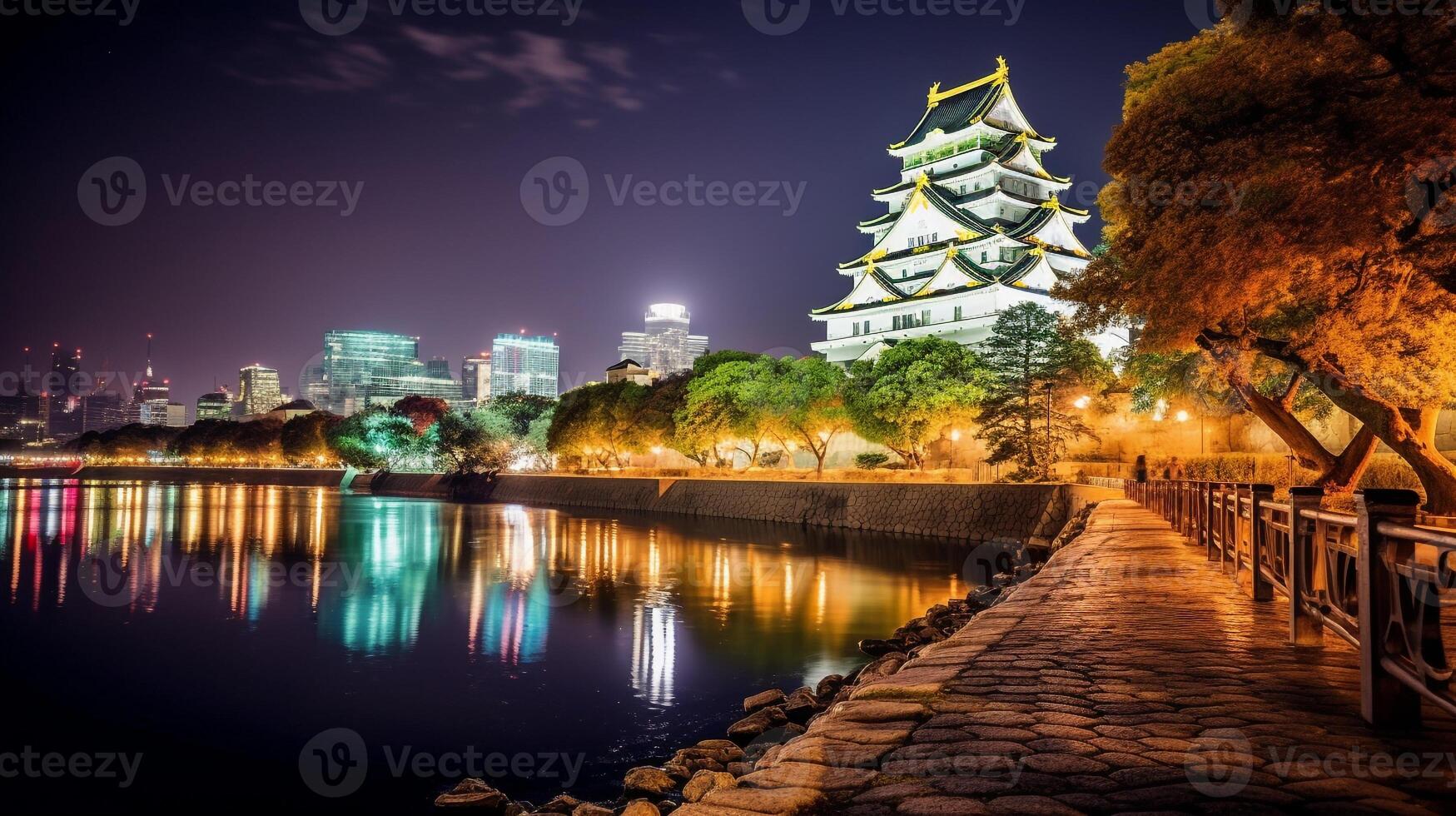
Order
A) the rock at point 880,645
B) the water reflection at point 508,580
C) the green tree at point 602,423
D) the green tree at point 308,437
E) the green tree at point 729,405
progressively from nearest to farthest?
1. the rock at point 880,645
2. the water reflection at point 508,580
3. the green tree at point 729,405
4. the green tree at point 602,423
5. the green tree at point 308,437

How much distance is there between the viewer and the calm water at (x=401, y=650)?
1020 cm

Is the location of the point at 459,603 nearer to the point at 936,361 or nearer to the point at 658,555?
the point at 658,555

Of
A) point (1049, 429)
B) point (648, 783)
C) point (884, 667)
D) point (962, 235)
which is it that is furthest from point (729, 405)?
point (648, 783)

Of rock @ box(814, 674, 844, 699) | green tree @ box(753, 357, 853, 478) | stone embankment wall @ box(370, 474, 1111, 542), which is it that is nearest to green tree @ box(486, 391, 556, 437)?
stone embankment wall @ box(370, 474, 1111, 542)

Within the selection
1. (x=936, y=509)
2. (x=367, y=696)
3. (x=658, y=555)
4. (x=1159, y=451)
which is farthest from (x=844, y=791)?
(x=1159, y=451)

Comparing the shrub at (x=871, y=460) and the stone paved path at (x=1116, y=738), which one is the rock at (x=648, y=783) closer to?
the stone paved path at (x=1116, y=738)

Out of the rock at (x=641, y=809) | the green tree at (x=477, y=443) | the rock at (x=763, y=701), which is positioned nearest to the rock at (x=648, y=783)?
the rock at (x=641, y=809)

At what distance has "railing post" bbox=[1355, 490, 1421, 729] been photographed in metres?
4.09

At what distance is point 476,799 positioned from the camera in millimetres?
8711

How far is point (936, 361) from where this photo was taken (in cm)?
4194
